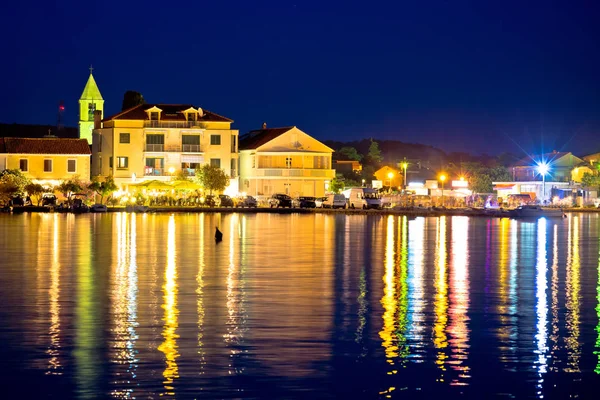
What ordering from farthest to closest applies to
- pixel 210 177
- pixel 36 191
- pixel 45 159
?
pixel 45 159, pixel 210 177, pixel 36 191

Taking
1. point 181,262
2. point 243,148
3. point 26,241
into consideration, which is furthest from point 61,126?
point 181,262

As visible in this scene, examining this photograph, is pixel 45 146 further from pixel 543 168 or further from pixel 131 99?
pixel 543 168

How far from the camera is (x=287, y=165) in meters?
80.8

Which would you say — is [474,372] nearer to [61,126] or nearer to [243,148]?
[243,148]

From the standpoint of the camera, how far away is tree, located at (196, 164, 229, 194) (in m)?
73.2

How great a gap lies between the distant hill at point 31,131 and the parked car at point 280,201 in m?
35.6

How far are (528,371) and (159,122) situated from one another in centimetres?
6437

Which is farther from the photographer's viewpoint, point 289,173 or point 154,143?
point 289,173

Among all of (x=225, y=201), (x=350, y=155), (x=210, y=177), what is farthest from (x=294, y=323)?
(x=350, y=155)

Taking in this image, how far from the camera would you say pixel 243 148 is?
274 feet

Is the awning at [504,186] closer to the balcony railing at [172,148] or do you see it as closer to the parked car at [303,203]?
the parked car at [303,203]

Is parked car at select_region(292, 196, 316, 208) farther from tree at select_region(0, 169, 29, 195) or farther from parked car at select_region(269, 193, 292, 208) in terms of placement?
tree at select_region(0, 169, 29, 195)

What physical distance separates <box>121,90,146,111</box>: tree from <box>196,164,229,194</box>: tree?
48.8ft

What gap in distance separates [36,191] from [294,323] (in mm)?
54998
